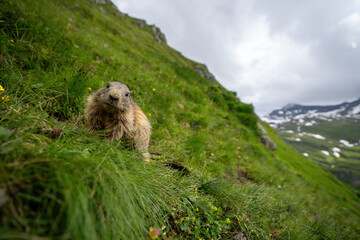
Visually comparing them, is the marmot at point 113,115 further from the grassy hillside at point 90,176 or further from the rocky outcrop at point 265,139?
the rocky outcrop at point 265,139

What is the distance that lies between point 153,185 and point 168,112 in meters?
4.48

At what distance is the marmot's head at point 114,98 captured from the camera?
3041 mm

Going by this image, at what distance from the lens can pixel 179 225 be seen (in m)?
2.31

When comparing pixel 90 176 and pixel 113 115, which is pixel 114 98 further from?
pixel 90 176

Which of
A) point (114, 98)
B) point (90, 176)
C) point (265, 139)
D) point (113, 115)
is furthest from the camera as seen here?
point (265, 139)

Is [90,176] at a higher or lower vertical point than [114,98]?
lower

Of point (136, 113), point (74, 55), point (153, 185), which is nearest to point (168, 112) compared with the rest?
point (136, 113)

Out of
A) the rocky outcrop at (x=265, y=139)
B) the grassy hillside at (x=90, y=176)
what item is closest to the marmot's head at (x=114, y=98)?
the grassy hillside at (x=90, y=176)

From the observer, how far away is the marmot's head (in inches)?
120

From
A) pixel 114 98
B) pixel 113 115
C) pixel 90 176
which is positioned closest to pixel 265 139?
pixel 113 115

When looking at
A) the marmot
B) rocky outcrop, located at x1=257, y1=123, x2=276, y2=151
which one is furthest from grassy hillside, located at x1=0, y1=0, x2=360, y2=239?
rocky outcrop, located at x1=257, y1=123, x2=276, y2=151

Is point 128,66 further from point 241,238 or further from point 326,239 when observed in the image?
point 326,239

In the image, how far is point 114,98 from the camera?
304 cm

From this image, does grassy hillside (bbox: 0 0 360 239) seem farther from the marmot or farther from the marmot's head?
the marmot's head
